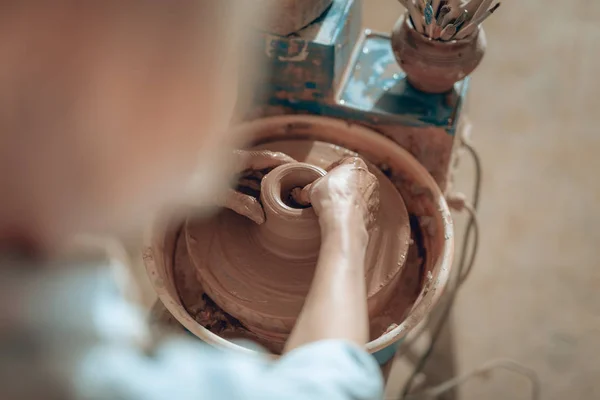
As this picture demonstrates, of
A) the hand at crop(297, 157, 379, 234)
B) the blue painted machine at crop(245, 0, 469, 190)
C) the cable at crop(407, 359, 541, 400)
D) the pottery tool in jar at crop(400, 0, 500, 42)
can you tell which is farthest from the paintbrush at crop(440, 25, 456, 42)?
the cable at crop(407, 359, 541, 400)

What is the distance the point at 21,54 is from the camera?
51 centimetres

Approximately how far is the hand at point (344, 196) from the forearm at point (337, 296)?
0.03 m

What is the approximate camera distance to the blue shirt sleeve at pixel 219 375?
598 millimetres

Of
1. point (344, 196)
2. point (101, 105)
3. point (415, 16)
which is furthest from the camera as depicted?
point (415, 16)

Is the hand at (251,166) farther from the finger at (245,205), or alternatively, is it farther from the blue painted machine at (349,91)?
the blue painted machine at (349,91)

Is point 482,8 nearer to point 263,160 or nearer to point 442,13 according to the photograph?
point 442,13

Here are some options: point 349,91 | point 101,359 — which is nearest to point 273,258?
point 349,91

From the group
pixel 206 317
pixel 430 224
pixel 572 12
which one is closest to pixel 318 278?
pixel 206 317

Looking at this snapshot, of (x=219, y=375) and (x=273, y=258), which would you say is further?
(x=273, y=258)

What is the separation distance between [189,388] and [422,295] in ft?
2.24

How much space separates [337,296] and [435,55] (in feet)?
2.29

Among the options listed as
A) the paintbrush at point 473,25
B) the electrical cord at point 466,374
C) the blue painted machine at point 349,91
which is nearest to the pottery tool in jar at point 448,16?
the paintbrush at point 473,25

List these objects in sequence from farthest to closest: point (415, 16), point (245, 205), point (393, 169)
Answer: point (393, 169) → point (415, 16) → point (245, 205)

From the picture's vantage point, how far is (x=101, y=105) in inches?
22.3
